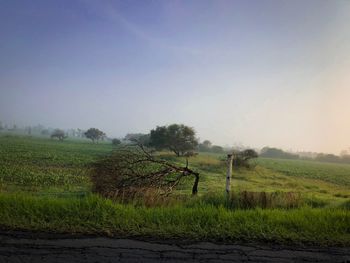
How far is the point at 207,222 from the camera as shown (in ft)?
22.4

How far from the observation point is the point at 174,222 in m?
6.82

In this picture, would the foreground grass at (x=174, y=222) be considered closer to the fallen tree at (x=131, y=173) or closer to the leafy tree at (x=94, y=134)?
the fallen tree at (x=131, y=173)

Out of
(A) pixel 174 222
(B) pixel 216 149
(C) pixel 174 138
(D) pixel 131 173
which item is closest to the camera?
(A) pixel 174 222

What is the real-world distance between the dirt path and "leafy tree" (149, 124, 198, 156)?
202ft

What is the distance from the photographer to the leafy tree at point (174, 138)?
68500 mm

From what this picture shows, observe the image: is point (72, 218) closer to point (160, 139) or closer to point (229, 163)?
point (229, 163)

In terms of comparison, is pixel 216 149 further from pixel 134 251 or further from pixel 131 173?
pixel 134 251

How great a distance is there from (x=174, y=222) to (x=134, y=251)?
1.72m

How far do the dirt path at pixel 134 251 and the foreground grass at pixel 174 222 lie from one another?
386 mm

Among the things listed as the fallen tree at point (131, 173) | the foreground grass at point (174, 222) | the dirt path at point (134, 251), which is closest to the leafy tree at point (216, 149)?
the fallen tree at point (131, 173)

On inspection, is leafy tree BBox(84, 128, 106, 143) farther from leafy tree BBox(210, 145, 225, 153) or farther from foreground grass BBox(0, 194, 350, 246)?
foreground grass BBox(0, 194, 350, 246)

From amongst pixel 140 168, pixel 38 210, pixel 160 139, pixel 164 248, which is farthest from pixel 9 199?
pixel 160 139

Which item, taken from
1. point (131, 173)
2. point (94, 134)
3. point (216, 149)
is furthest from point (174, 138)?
point (94, 134)

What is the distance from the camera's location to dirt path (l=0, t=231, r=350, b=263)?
487cm
